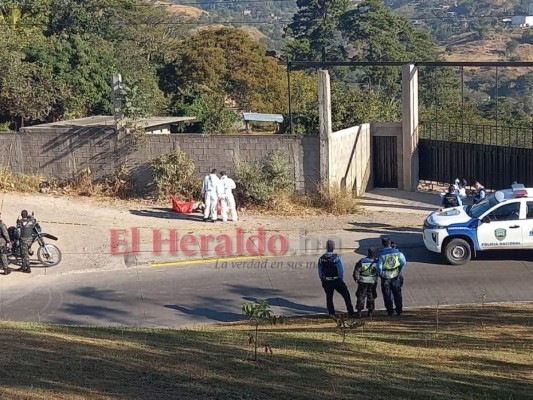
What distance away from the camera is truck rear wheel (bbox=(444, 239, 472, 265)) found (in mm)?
18297

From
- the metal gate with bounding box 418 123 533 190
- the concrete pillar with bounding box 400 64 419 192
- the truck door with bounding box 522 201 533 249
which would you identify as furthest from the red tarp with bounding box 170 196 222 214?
the truck door with bounding box 522 201 533 249

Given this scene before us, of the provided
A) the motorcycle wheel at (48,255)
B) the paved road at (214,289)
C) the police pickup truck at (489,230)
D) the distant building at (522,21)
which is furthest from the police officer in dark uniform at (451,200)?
the distant building at (522,21)

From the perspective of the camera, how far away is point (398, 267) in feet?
47.3

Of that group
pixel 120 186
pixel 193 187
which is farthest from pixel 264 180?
pixel 120 186

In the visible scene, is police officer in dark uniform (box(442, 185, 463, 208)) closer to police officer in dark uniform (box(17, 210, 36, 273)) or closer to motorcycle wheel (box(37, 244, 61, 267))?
motorcycle wheel (box(37, 244, 61, 267))

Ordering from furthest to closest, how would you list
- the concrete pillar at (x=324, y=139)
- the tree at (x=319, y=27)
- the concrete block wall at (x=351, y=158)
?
the tree at (x=319, y=27)
the concrete block wall at (x=351, y=158)
the concrete pillar at (x=324, y=139)

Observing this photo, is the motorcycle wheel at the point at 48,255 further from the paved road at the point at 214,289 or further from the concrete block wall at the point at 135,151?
the concrete block wall at the point at 135,151

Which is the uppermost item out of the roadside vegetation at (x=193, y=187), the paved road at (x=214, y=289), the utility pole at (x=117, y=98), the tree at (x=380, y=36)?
the tree at (x=380, y=36)

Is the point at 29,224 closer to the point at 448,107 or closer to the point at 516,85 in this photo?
the point at 448,107

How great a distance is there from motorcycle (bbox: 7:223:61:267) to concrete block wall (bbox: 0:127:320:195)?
6449 millimetres

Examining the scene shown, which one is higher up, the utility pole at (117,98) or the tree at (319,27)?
the tree at (319,27)

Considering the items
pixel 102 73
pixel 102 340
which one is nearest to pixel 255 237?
pixel 102 340

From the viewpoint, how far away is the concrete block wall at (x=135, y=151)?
24.2m

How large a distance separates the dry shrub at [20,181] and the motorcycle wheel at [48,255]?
7151 millimetres
